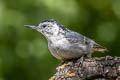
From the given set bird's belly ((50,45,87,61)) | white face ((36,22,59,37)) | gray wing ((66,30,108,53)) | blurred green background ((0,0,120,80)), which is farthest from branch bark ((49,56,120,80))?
blurred green background ((0,0,120,80))

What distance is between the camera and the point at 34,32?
9414mm

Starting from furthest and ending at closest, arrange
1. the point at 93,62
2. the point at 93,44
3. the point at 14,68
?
the point at 14,68 → the point at 93,44 → the point at 93,62

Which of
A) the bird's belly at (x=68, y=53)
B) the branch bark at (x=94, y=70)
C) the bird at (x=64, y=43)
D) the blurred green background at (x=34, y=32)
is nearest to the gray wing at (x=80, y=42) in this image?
the bird at (x=64, y=43)

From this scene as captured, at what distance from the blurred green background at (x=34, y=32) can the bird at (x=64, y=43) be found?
1.39 metres

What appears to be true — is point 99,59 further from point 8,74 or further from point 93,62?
point 8,74

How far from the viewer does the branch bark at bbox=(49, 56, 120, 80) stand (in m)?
5.70

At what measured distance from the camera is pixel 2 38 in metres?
9.12

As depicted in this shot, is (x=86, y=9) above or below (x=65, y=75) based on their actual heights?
above

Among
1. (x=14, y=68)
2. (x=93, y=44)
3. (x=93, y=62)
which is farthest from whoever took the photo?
(x=14, y=68)

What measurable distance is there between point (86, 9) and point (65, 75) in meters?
3.60

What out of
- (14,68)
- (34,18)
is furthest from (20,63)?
(34,18)

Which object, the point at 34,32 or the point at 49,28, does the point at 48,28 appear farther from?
the point at 34,32

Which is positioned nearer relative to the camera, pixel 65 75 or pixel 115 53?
pixel 65 75

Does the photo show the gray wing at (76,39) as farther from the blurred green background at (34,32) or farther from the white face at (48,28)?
the blurred green background at (34,32)
